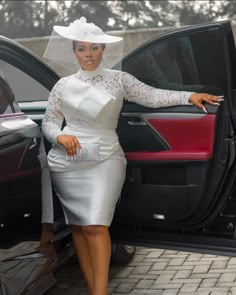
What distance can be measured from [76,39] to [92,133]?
1.53 feet

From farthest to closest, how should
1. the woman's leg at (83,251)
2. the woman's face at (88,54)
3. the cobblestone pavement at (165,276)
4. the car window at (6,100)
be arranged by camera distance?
the cobblestone pavement at (165,276), the woman's leg at (83,251), the woman's face at (88,54), the car window at (6,100)

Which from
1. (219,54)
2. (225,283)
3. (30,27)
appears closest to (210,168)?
(219,54)

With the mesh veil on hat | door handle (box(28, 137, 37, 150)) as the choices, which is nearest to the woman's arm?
the mesh veil on hat

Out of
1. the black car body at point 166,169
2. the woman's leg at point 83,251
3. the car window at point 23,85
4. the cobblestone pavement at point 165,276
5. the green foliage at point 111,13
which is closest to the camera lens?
the black car body at point 166,169

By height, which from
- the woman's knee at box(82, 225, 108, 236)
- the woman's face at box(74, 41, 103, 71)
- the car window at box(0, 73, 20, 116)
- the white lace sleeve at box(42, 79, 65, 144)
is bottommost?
the woman's knee at box(82, 225, 108, 236)

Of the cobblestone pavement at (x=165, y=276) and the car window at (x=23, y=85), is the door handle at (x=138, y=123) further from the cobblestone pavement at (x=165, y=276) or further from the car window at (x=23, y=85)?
the cobblestone pavement at (x=165, y=276)

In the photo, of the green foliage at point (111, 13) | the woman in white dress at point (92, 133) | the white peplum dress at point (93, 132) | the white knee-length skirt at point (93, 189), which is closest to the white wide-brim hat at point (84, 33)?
the woman in white dress at point (92, 133)

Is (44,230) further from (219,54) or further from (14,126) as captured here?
(219,54)

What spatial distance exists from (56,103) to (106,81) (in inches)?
10.8

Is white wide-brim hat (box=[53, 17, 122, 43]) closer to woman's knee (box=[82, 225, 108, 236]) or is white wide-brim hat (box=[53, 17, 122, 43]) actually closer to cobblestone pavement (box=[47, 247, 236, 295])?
woman's knee (box=[82, 225, 108, 236])

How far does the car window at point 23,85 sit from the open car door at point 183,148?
0.68 metres

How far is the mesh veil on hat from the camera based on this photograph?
9.07 ft

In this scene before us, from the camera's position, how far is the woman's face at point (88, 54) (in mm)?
2779

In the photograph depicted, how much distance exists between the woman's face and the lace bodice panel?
39mm
